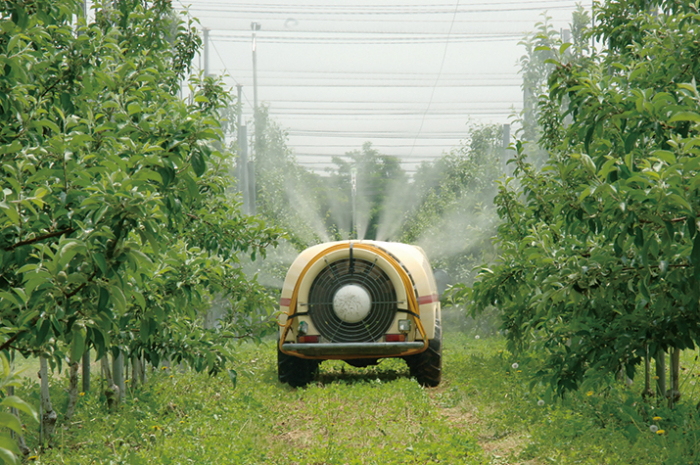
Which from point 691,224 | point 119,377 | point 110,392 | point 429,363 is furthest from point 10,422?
point 429,363

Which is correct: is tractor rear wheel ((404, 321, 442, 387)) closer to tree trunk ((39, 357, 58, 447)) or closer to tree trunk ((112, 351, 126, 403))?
tree trunk ((112, 351, 126, 403))

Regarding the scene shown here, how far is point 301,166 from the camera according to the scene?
24.8 metres

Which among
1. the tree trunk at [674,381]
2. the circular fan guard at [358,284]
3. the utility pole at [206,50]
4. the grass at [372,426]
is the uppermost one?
the utility pole at [206,50]

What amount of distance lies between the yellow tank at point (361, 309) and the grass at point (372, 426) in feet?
1.56

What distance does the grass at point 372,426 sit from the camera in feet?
14.9

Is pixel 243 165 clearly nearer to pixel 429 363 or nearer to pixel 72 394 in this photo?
pixel 429 363

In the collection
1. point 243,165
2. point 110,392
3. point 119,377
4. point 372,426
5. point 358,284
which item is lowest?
point 372,426

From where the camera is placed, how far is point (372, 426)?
219 inches

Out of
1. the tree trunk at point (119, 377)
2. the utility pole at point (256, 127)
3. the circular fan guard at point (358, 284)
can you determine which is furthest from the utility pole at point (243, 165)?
the tree trunk at point (119, 377)

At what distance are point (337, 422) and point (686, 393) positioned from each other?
3406mm

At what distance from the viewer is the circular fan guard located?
7762 millimetres

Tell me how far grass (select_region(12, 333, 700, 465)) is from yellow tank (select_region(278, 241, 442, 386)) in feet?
1.56

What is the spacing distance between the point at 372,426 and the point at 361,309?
221 cm

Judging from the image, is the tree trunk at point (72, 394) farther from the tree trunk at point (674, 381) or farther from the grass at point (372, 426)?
the tree trunk at point (674, 381)
